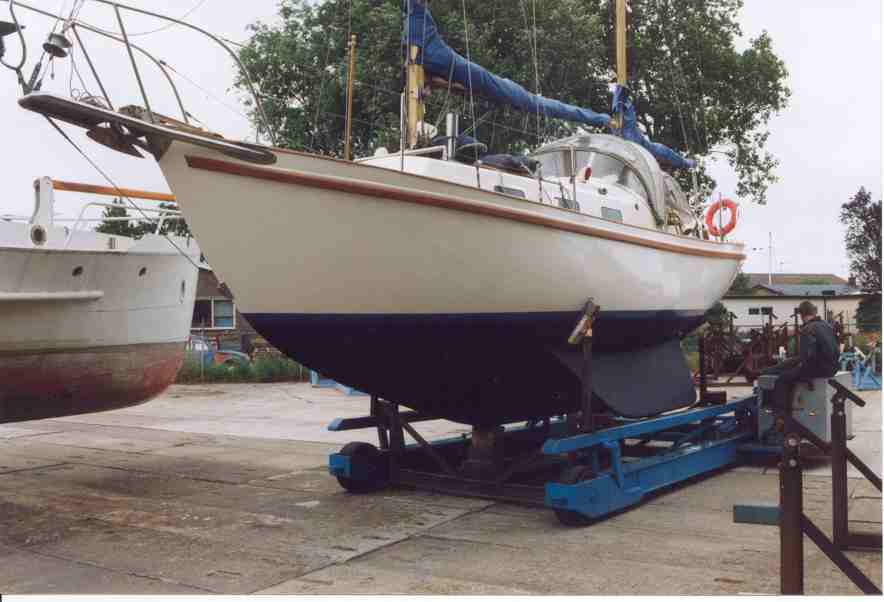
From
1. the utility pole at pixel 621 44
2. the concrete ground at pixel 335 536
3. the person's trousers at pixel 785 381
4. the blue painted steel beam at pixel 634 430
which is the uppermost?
the utility pole at pixel 621 44

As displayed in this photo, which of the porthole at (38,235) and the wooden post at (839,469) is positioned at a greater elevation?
the porthole at (38,235)

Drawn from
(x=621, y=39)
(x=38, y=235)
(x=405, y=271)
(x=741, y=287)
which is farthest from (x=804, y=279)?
(x=38, y=235)

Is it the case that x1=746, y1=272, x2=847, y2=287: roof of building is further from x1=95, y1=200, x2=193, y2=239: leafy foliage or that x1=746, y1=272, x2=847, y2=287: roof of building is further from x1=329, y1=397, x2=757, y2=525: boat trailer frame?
x1=95, y1=200, x2=193, y2=239: leafy foliage

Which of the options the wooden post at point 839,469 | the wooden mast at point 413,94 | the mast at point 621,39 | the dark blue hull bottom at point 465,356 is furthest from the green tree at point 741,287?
the wooden post at point 839,469

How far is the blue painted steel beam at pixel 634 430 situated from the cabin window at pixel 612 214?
4.58 feet

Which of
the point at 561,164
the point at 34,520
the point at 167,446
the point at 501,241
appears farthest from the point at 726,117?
the point at 34,520

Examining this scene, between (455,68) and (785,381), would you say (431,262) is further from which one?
(785,381)

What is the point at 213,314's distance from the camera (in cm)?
2367

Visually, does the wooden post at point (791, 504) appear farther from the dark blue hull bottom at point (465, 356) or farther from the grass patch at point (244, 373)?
the grass patch at point (244, 373)

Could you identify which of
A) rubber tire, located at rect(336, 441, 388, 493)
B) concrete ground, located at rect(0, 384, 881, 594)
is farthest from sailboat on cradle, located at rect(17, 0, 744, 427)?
concrete ground, located at rect(0, 384, 881, 594)

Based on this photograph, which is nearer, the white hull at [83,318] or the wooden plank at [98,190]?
the white hull at [83,318]

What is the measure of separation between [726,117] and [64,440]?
719 cm

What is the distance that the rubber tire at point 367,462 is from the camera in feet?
18.7

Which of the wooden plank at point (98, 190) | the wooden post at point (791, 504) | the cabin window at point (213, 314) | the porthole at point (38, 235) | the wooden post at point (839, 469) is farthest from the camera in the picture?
the cabin window at point (213, 314)
